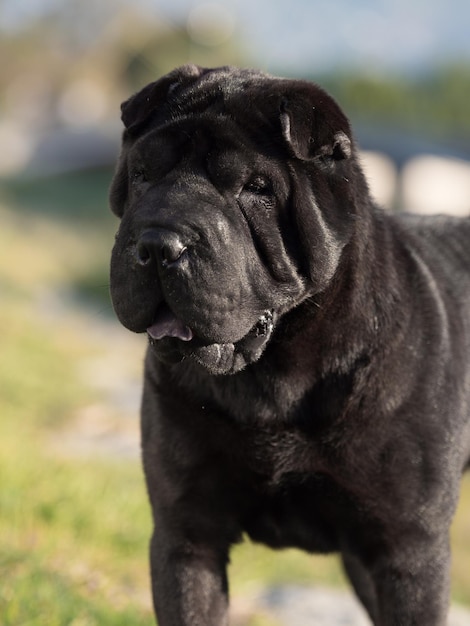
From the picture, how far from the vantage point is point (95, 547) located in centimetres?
455

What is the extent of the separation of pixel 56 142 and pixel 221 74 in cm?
4771

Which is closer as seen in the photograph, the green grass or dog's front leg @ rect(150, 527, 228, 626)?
dog's front leg @ rect(150, 527, 228, 626)

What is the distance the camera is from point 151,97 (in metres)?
2.93

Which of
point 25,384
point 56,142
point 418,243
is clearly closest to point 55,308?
point 25,384

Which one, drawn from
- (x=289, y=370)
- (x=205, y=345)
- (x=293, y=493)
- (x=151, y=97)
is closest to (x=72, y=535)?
(x=293, y=493)

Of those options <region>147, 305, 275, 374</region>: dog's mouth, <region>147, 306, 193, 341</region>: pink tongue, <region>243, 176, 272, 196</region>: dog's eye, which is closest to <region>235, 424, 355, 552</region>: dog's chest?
<region>147, 305, 275, 374</region>: dog's mouth

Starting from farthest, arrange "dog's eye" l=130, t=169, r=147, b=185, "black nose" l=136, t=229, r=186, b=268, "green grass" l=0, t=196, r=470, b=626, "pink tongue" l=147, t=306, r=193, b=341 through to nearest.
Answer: "green grass" l=0, t=196, r=470, b=626, "dog's eye" l=130, t=169, r=147, b=185, "pink tongue" l=147, t=306, r=193, b=341, "black nose" l=136, t=229, r=186, b=268

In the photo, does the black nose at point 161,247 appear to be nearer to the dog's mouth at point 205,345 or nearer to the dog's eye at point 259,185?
the dog's mouth at point 205,345

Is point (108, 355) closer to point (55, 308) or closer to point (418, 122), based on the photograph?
point (55, 308)

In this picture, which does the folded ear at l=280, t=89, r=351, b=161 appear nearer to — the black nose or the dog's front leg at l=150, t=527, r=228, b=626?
the black nose

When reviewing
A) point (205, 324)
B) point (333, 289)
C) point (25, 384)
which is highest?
point (25, 384)

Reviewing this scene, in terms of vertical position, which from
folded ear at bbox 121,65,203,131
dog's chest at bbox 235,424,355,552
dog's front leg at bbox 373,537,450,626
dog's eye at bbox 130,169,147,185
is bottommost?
dog's front leg at bbox 373,537,450,626

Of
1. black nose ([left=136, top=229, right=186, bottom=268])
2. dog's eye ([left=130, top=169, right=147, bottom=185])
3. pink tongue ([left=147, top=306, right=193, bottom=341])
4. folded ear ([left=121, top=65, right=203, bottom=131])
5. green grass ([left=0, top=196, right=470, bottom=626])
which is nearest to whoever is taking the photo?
black nose ([left=136, top=229, right=186, bottom=268])

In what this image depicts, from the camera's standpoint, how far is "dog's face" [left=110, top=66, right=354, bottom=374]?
2506 millimetres
